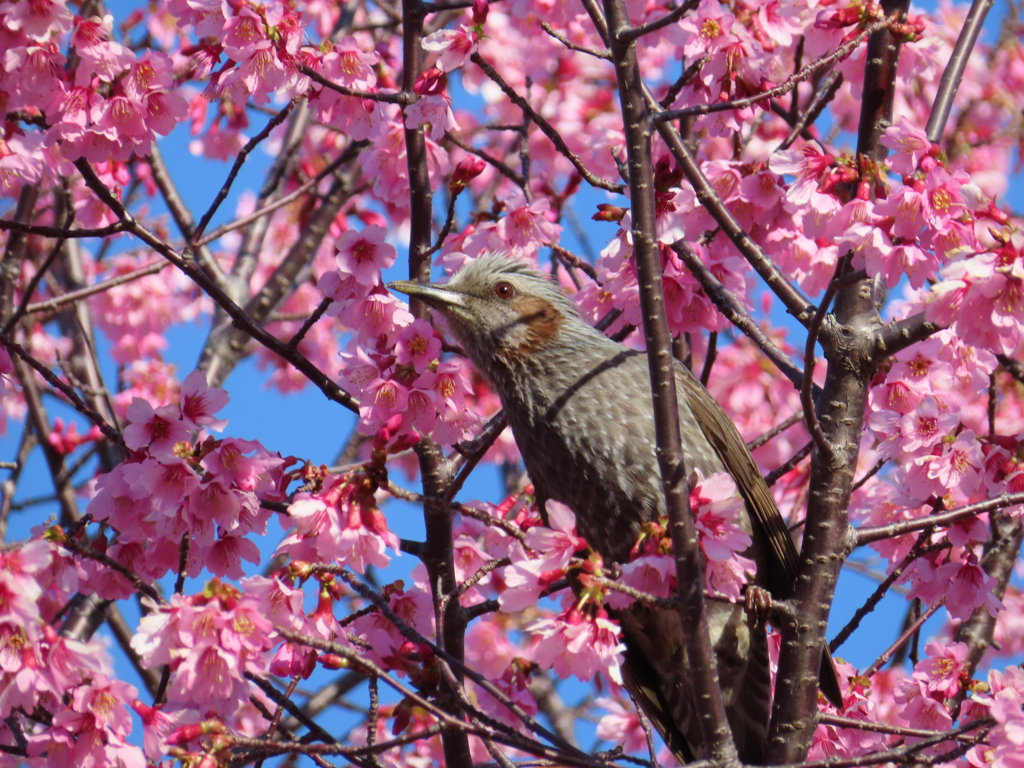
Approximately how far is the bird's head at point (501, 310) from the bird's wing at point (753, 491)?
0.49 meters

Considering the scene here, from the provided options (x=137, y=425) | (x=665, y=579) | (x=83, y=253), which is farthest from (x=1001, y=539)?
(x=83, y=253)

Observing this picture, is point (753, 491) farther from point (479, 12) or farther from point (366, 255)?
point (479, 12)

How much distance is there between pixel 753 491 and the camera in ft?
11.5

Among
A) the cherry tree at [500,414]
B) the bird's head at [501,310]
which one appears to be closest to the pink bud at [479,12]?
the cherry tree at [500,414]

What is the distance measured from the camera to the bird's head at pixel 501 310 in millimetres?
3652

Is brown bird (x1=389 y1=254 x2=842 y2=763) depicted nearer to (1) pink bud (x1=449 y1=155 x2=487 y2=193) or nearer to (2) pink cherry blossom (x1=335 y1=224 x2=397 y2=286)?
(2) pink cherry blossom (x1=335 y1=224 x2=397 y2=286)

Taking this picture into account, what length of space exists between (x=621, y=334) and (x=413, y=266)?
93cm

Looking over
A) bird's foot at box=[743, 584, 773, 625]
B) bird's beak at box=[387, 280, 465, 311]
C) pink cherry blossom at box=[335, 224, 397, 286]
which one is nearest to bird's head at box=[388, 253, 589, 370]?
bird's beak at box=[387, 280, 465, 311]

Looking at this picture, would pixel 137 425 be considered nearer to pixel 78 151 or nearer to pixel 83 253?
pixel 78 151

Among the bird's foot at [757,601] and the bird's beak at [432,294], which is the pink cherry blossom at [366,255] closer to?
the bird's beak at [432,294]

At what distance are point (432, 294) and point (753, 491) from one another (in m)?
1.23

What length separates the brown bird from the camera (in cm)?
328

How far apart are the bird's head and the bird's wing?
19.2 inches

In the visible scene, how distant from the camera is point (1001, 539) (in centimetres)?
358
